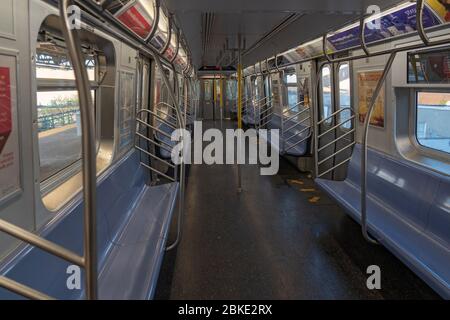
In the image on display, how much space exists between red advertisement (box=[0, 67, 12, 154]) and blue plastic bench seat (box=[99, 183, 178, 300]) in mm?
1015

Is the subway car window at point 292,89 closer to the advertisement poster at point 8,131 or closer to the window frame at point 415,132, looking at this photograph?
the window frame at point 415,132

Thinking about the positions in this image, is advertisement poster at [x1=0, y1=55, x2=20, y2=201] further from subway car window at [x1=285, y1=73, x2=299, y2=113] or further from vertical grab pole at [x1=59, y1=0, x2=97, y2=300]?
subway car window at [x1=285, y1=73, x2=299, y2=113]

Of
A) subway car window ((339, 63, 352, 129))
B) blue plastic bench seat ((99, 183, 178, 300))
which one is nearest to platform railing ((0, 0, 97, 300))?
blue plastic bench seat ((99, 183, 178, 300))

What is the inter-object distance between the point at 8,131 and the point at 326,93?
5.64m

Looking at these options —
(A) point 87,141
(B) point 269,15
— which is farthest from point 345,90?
(A) point 87,141

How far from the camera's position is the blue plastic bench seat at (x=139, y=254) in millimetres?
2102

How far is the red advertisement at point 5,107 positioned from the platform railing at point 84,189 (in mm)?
632

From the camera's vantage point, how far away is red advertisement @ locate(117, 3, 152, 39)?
2582 mm

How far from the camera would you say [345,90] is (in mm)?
5605

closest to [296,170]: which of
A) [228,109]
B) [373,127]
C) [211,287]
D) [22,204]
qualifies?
[373,127]

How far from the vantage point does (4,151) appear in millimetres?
1543

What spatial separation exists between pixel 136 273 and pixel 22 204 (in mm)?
867

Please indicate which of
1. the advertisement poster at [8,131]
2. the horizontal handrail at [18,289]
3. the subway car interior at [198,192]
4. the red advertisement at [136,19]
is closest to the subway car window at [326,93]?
the subway car interior at [198,192]
